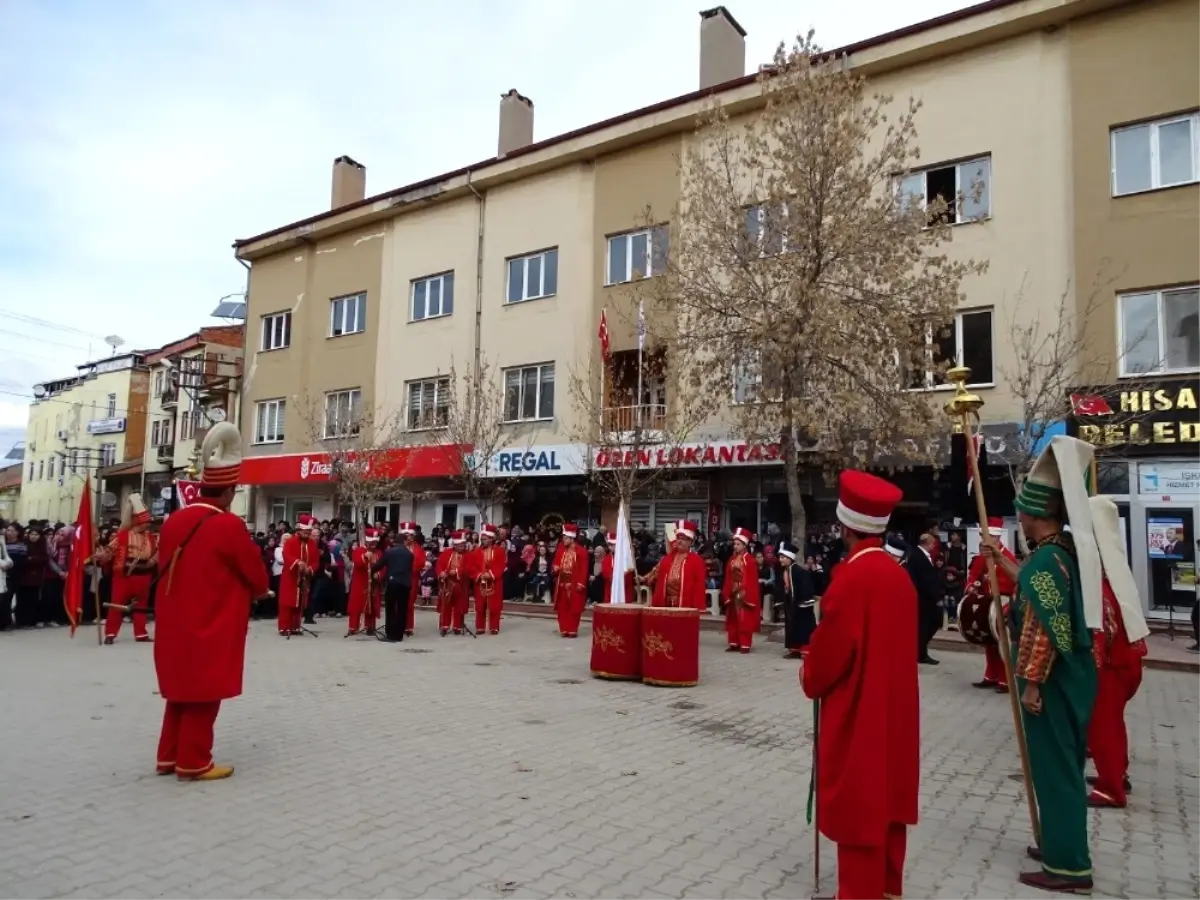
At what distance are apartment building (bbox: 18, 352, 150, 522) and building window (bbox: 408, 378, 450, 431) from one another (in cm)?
2781

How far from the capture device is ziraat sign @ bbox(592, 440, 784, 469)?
1981cm

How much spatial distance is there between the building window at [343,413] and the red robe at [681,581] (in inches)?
696

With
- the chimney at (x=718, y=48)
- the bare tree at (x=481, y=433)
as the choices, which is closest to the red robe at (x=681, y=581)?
the bare tree at (x=481, y=433)

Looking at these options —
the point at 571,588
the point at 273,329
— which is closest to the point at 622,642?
the point at 571,588

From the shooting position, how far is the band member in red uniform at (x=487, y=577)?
15.9 meters

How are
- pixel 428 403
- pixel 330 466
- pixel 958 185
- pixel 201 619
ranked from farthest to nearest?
1. pixel 330 466
2. pixel 428 403
3. pixel 958 185
4. pixel 201 619

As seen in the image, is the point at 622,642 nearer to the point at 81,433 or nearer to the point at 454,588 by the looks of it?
the point at 454,588

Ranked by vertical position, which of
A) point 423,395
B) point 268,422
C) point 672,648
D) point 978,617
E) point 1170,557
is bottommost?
point 672,648

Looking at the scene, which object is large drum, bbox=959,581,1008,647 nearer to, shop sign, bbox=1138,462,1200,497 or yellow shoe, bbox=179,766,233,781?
yellow shoe, bbox=179,766,233,781

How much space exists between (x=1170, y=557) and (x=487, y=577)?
1212 centimetres

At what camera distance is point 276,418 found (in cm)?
3161

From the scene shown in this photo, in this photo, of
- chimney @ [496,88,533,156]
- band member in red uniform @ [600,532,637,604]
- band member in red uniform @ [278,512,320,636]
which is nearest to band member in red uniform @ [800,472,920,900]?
band member in red uniform @ [600,532,637,604]

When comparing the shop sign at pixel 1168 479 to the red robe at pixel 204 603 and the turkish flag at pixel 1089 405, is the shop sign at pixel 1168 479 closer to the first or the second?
the turkish flag at pixel 1089 405

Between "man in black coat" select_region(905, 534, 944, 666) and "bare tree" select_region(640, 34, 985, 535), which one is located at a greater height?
"bare tree" select_region(640, 34, 985, 535)
